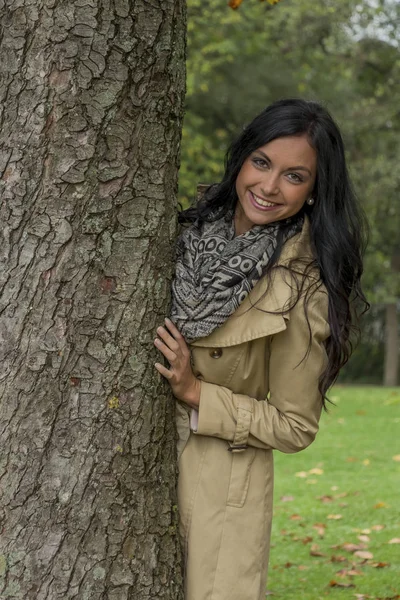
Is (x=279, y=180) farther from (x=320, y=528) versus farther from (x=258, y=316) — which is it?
(x=320, y=528)

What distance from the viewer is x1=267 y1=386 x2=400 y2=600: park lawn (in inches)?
198

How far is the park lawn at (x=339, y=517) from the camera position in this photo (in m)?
5.03

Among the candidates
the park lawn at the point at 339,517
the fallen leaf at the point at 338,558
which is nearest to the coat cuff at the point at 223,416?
the park lawn at the point at 339,517

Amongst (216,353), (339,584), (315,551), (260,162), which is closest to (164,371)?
(216,353)

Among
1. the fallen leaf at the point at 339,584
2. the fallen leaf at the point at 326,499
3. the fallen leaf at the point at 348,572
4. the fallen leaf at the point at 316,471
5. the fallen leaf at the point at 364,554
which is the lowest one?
the fallen leaf at the point at 339,584

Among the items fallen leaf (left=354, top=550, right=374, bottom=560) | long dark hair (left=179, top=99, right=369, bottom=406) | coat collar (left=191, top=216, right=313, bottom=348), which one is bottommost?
fallen leaf (left=354, top=550, right=374, bottom=560)

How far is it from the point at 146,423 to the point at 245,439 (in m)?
0.36

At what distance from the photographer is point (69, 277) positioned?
2.46 metres

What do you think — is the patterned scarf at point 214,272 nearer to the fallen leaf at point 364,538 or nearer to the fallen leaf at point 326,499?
the fallen leaf at point 364,538

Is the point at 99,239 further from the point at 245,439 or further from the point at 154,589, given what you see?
the point at 154,589

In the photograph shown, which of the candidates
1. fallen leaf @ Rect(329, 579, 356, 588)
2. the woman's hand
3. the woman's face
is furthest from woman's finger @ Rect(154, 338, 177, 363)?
fallen leaf @ Rect(329, 579, 356, 588)

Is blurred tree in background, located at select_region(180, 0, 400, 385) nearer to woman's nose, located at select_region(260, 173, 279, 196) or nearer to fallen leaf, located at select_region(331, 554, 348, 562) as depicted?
fallen leaf, located at select_region(331, 554, 348, 562)

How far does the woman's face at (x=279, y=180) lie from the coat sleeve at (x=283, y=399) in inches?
12.6

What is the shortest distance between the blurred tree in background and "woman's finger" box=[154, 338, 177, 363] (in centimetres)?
1427
